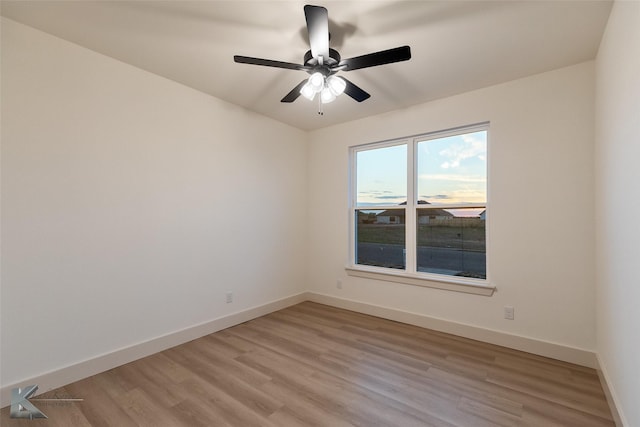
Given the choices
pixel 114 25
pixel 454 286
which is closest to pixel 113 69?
pixel 114 25

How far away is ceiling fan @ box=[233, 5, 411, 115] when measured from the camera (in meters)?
1.66

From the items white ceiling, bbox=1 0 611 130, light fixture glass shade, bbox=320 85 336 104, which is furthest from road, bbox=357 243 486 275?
light fixture glass shade, bbox=320 85 336 104

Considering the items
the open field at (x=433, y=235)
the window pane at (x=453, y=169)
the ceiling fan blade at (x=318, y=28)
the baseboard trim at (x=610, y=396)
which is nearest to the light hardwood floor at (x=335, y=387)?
the baseboard trim at (x=610, y=396)

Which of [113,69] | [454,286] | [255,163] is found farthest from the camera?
[255,163]

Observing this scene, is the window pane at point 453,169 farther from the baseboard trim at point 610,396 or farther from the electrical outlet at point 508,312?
the baseboard trim at point 610,396

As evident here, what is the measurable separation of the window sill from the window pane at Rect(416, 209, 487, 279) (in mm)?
92

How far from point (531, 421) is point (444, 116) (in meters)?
2.79

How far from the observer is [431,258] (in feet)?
11.0

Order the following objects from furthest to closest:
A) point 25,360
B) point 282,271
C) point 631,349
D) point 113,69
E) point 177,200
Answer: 1. point 282,271
2. point 177,200
3. point 113,69
4. point 25,360
5. point 631,349

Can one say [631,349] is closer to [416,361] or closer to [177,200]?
[416,361]

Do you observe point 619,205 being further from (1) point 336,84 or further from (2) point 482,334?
(1) point 336,84

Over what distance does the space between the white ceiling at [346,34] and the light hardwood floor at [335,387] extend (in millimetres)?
2635

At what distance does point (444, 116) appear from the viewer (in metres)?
3.16

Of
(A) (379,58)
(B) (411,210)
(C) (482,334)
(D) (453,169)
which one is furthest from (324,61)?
(C) (482,334)
